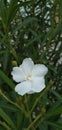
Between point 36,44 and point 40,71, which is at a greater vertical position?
point 40,71

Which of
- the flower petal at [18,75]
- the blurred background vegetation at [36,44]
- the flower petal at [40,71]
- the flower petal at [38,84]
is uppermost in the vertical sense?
the flower petal at [18,75]

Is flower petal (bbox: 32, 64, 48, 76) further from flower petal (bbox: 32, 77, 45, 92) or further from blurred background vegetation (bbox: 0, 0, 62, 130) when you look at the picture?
blurred background vegetation (bbox: 0, 0, 62, 130)

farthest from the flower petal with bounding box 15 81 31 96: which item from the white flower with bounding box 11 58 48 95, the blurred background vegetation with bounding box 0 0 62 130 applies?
the blurred background vegetation with bounding box 0 0 62 130

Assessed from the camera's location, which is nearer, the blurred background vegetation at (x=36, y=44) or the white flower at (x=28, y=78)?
the white flower at (x=28, y=78)

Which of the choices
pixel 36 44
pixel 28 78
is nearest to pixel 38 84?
pixel 28 78

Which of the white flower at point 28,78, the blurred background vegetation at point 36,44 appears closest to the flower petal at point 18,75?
the white flower at point 28,78

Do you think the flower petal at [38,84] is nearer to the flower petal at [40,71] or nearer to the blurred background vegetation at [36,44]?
the flower petal at [40,71]

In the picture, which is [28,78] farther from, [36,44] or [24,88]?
[36,44]

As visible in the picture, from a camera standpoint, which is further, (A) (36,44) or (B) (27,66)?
(A) (36,44)

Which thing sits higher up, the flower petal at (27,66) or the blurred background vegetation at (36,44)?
the flower petal at (27,66)
